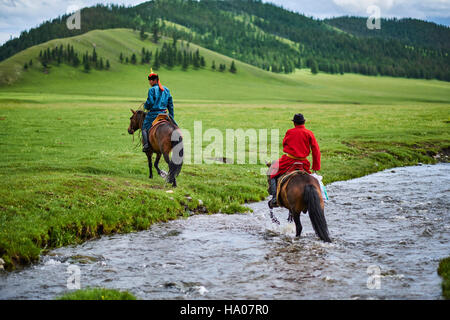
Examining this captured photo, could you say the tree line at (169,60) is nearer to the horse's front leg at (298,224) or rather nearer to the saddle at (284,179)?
the saddle at (284,179)

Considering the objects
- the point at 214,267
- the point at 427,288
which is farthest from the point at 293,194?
the point at 427,288

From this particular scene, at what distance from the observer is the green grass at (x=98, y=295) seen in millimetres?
7461

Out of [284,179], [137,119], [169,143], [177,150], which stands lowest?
[284,179]

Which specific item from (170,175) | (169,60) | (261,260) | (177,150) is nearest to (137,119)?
(170,175)

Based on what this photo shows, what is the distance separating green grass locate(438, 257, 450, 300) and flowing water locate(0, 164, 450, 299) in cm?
14

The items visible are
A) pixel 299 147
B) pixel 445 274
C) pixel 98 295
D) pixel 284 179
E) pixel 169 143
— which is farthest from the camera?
pixel 169 143

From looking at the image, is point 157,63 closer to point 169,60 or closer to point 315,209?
point 169,60

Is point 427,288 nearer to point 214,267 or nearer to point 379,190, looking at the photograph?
point 214,267

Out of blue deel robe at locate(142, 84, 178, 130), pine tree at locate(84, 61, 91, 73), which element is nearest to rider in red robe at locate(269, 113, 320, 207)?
blue deel robe at locate(142, 84, 178, 130)

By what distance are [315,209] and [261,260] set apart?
1.73 m

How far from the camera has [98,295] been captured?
24.9 ft

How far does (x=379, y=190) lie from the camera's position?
60.5ft

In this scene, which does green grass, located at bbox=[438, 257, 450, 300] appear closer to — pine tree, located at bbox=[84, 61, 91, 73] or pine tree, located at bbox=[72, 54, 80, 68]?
pine tree, located at bbox=[84, 61, 91, 73]
